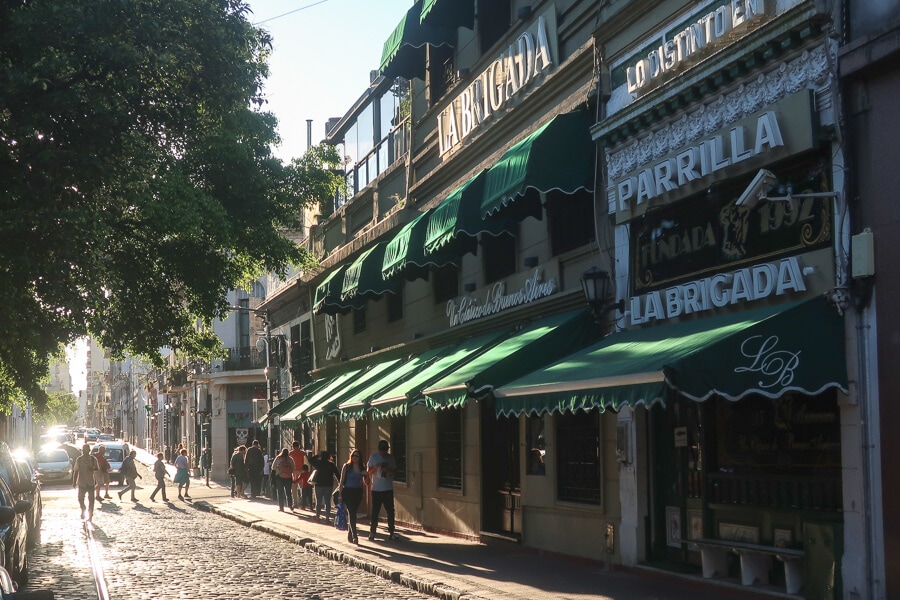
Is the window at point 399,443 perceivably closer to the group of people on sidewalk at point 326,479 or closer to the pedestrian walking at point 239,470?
the group of people on sidewalk at point 326,479

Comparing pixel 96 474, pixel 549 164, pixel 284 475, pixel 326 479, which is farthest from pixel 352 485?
pixel 96 474

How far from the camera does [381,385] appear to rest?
20.7 meters

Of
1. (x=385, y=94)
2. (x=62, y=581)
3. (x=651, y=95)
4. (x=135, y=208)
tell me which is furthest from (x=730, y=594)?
(x=385, y=94)

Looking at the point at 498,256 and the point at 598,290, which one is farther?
the point at 498,256

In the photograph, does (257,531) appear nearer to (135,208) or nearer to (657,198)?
(135,208)

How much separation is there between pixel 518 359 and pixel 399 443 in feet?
35.1

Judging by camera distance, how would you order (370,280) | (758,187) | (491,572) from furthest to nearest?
(370,280)
(491,572)
(758,187)

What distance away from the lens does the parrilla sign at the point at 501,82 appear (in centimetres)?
1695

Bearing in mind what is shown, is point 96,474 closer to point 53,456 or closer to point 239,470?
point 239,470

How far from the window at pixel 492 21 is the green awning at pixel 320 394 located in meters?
8.97

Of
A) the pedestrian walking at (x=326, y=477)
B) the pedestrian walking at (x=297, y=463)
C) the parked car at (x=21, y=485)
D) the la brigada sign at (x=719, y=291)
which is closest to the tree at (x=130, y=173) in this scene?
the parked car at (x=21, y=485)

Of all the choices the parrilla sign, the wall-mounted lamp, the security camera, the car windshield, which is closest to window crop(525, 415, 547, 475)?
the wall-mounted lamp

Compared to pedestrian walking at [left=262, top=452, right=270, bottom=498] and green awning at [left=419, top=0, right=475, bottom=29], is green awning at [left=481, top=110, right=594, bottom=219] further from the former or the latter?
pedestrian walking at [left=262, top=452, right=270, bottom=498]

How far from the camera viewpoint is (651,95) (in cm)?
1331
